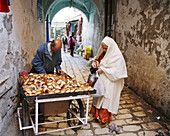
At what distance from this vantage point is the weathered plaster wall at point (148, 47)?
3660mm

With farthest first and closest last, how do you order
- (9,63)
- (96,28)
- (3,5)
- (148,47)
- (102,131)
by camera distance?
(96,28) < (148,47) < (102,131) < (9,63) < (3,5)

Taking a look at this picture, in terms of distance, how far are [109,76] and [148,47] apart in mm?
2059

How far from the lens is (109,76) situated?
9.72ft

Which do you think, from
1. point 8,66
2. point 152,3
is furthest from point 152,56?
point 8,66

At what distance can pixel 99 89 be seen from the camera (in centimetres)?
281

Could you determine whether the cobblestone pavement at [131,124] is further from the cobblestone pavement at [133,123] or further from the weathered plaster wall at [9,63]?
the weathered plaster wall at [9,63]

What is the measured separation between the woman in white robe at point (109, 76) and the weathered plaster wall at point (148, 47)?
4.40 ft

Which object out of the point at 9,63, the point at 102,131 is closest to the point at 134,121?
the point at 102,131

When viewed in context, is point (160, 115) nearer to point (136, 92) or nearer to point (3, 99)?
point (136, 92)

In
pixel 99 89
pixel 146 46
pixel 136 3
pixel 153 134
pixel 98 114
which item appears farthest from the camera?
pixel 136 3

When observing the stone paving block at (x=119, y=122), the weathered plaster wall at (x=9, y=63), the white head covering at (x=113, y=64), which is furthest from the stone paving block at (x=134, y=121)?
the weathered plaster wall at (x=9, y=63)

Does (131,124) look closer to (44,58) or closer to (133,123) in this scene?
(133,123)

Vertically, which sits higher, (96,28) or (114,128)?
(96,28)

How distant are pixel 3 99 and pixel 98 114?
1.89 metres
